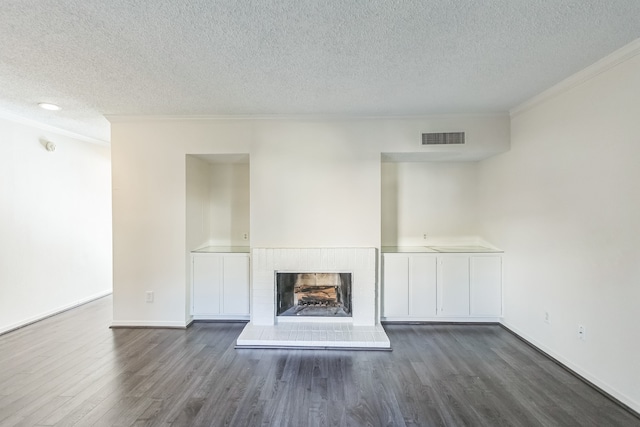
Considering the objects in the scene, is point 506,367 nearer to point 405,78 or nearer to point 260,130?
point 405,78

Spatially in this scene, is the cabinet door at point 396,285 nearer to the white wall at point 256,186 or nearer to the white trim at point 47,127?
the white wall at point 256,186

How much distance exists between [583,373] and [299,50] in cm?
346

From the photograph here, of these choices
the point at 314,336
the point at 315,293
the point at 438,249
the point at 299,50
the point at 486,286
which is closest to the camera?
the point at 299,50

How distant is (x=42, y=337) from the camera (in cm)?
314

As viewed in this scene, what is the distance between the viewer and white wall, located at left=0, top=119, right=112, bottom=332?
3367 mm

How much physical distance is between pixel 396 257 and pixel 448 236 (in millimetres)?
1071

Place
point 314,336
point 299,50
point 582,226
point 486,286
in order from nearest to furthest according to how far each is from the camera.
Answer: point 299,50
point 582,226
point 314,336
point 486,286

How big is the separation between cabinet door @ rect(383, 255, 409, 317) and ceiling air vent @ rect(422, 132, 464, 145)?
1.44m

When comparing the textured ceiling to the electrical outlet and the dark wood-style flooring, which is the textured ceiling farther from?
the dark wood-style flooring

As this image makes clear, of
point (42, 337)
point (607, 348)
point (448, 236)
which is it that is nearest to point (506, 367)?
point (607, 348)

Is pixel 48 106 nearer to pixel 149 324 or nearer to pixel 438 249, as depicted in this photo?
pixel 149 324

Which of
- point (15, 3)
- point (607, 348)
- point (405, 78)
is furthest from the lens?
point (405, 78)

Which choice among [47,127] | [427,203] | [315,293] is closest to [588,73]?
[427,203]

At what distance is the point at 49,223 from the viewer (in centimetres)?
381
